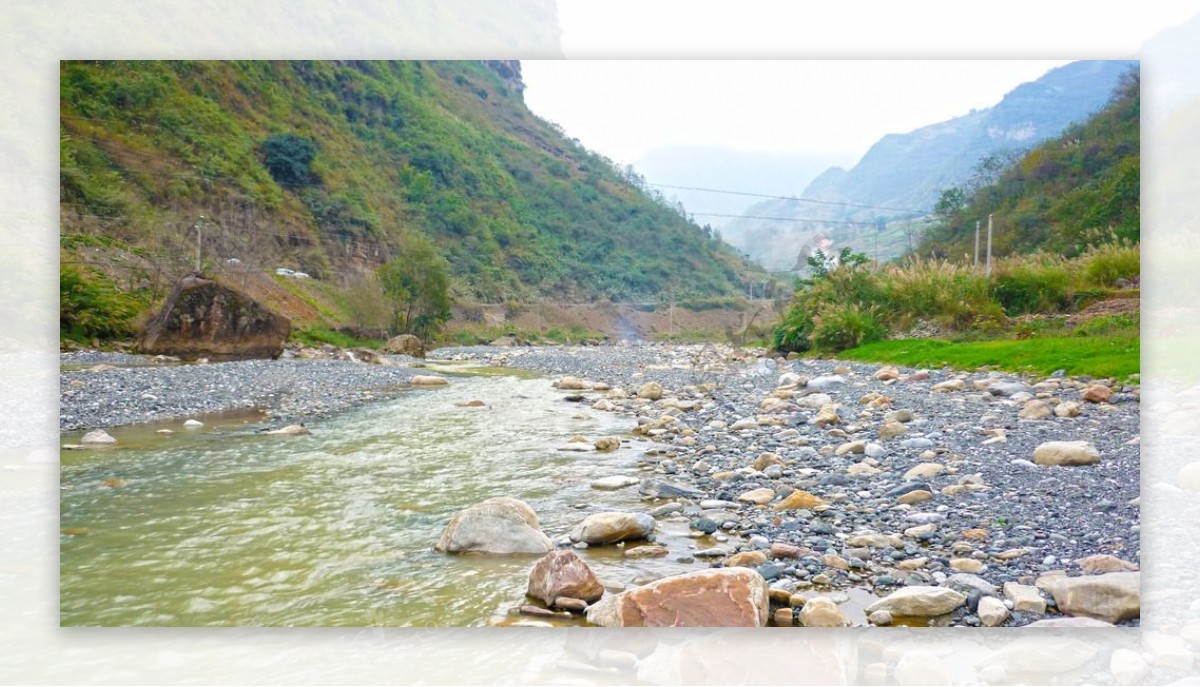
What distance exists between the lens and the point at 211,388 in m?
7.46

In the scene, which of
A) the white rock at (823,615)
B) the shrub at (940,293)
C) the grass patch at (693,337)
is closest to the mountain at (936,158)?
the shrub at (940,293)

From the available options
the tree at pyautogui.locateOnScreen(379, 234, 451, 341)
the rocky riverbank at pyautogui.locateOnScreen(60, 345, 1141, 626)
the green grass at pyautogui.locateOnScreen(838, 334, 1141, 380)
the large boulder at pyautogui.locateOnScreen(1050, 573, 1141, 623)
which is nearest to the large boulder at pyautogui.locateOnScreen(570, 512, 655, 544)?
the rocky riverbank at pyautogui.locateOnScreen(60, 345, 1141, 626)

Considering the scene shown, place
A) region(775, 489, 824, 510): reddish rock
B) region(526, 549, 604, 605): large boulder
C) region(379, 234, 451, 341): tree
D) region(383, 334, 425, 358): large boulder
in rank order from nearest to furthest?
1. region(526, 549, 604, 605): large boulder
2. region(775, 489, 824, 510): reddish rock
3. region(379, 234, 451, 341): tree
4. region(383, 334, 425, 358): large boulder

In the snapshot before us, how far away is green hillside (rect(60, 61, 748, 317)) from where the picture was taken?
4977 mm

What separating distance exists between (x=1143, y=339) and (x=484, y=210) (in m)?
10.7

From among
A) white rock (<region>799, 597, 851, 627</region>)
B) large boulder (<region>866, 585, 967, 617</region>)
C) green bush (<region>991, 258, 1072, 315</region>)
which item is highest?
green bush (<region>991, 258, 1072, 315</region>)

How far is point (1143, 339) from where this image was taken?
128 inches

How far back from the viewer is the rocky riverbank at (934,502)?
7.96ft

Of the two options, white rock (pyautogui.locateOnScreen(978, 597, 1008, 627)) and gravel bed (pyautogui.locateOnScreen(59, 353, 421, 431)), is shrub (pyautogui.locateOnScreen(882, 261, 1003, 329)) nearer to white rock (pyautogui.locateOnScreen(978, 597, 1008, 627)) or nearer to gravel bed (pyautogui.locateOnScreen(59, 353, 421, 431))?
white rock (pyautogui.locateOnScreen(978, 597, 1008, 627))

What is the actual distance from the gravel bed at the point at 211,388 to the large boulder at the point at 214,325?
32 cm

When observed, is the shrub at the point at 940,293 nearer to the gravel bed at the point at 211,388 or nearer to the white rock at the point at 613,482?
the white rock at the point at 613,482

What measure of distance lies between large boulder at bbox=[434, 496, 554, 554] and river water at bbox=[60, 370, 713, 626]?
0.18 ft

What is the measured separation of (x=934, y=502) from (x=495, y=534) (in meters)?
1.92

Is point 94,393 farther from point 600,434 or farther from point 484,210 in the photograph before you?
point 484,210
